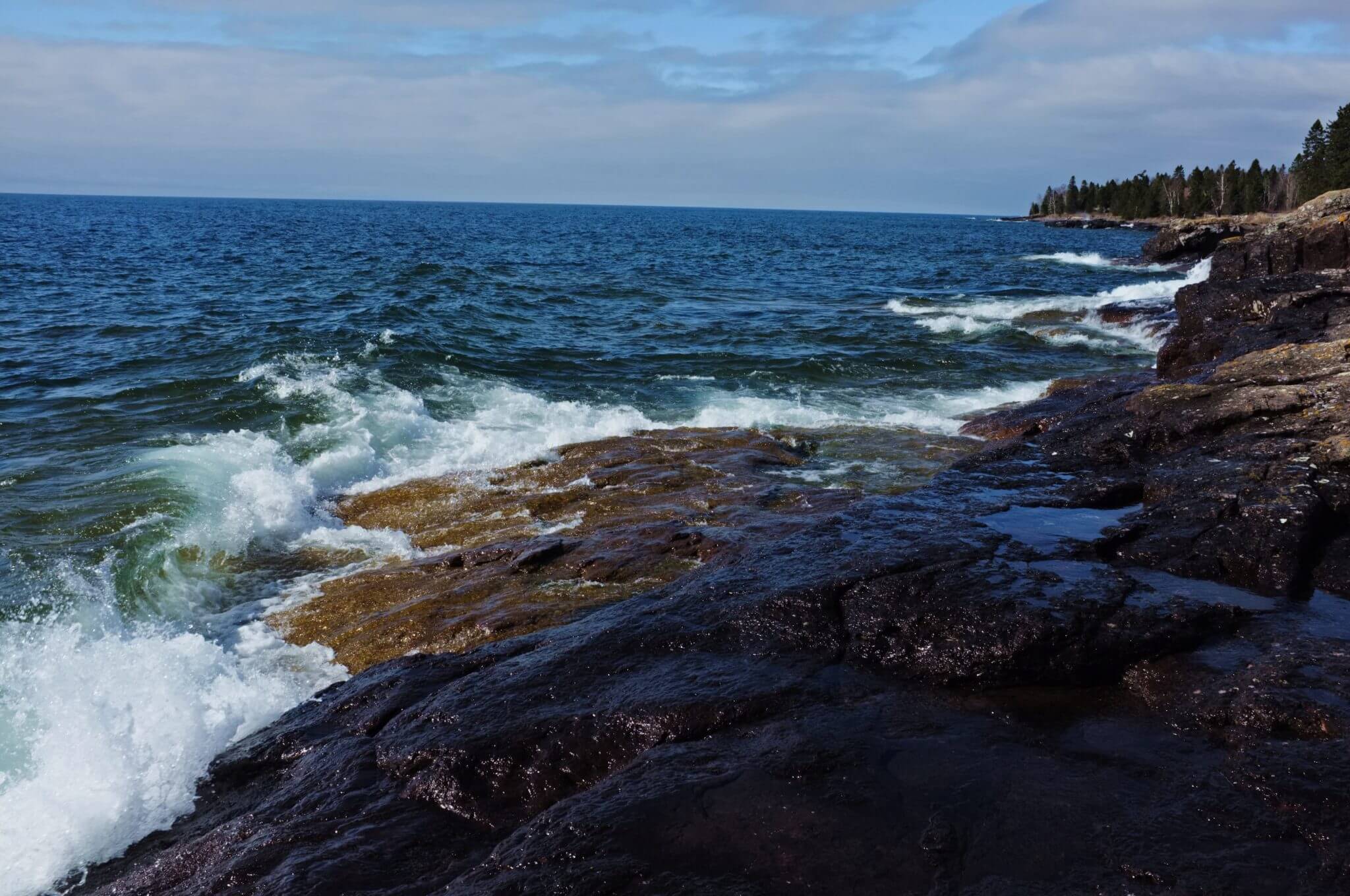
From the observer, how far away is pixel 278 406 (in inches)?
659

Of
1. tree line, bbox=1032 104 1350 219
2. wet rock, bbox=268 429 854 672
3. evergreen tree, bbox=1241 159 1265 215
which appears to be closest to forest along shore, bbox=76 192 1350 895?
wet rock, bbox=268 429 854 672

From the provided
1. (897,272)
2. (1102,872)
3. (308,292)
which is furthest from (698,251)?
(1102,872)

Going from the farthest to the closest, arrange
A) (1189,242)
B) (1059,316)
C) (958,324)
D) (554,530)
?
1. (1189,242)
2. (1059,316)
3. (958,324)
4. (554,530)

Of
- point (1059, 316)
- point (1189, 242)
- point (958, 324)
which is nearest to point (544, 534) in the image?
point (958, 324)

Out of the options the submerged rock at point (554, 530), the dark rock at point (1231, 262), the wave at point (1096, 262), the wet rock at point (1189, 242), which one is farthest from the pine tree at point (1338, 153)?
the submerged rock at point (554, 530)

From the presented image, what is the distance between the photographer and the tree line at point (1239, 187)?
71562 mm

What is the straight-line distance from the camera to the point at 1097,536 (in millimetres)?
7000

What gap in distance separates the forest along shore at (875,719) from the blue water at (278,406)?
3.96ft

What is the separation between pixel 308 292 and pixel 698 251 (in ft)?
119

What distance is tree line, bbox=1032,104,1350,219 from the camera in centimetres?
7156

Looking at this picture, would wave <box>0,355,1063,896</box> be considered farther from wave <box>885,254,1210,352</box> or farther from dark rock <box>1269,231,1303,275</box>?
dark rock <box>1269,231,1303,275</box>

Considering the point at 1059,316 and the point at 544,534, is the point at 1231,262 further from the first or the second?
the point at 544,534

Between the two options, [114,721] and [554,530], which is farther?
[554,530]

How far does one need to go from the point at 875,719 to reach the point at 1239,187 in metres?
A: 106
